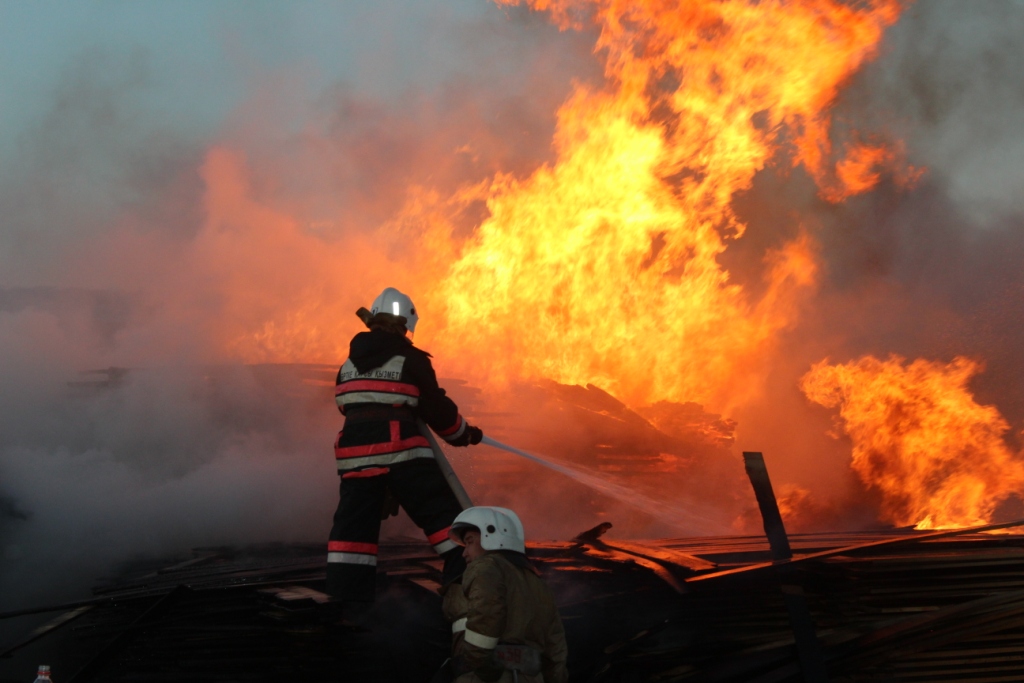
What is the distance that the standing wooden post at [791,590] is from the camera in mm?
4312

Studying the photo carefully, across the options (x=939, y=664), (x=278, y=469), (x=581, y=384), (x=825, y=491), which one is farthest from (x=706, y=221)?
(x=939, y=664)

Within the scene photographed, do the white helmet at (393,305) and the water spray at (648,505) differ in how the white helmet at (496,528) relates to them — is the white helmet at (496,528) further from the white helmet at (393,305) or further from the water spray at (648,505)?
the water spray at (648,505)

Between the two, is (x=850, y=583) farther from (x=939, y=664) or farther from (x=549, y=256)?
(x=549, y=256)

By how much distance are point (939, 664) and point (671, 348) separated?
7928mm

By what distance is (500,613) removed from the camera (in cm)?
325

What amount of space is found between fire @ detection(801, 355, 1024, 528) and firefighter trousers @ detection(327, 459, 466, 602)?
6.90 meters

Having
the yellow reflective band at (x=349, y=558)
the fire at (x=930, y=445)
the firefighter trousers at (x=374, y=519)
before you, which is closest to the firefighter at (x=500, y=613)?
the firefighter trousers at (x=374, y=519)

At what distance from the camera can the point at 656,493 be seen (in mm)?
8961

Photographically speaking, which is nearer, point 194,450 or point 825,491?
point 194,450

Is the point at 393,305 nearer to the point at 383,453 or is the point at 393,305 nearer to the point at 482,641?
the point at 383,453

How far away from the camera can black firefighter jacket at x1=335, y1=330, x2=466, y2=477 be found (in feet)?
15.3

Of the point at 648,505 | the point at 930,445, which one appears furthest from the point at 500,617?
the point at 930,445

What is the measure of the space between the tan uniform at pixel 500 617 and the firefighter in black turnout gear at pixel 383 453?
3.26ft

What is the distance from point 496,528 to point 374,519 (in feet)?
4.33
